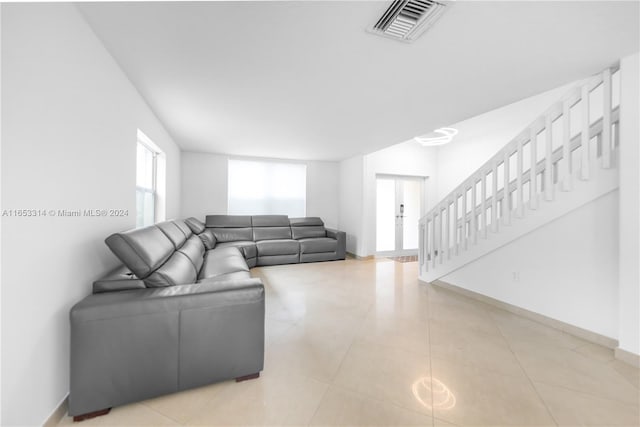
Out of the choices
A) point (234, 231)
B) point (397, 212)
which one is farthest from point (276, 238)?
point (397, 212)

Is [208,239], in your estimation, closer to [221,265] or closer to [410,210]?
[221,265]

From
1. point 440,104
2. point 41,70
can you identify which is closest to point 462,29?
point 440,104

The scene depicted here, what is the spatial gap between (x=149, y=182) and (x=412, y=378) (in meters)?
4.05

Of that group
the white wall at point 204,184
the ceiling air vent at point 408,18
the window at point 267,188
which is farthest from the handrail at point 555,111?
the white wall at point 204,184

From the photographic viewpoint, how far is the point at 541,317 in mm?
2559

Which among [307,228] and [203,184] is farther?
[307,228]

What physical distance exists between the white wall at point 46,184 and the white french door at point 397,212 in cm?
525

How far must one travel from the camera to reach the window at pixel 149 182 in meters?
3.18

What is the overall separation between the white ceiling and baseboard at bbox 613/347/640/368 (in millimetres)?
2242

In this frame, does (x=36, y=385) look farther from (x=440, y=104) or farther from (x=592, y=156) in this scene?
(x=592, y=156)

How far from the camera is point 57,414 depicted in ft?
4.32

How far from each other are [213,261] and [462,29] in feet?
10.3

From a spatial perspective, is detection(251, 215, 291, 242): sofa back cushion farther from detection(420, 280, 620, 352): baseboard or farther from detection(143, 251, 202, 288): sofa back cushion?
detection(420, 280, 620, 352): baseboard

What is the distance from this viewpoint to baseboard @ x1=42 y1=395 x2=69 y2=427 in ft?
4.12
